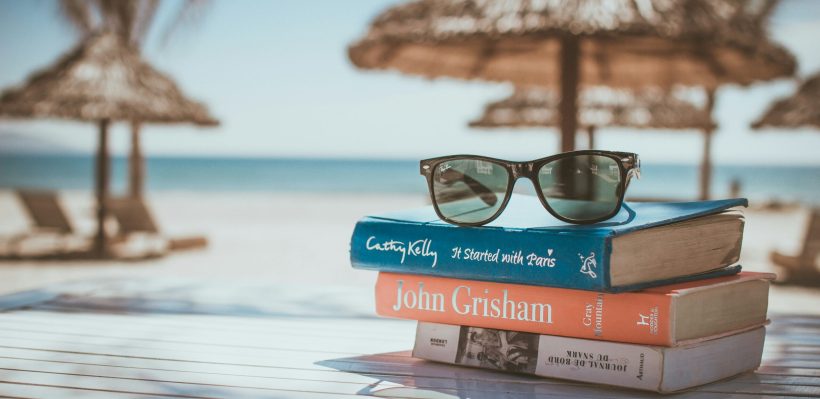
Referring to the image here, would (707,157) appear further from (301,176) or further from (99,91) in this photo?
(301,176)

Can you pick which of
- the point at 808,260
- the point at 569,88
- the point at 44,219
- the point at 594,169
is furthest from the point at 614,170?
the point at 44,219

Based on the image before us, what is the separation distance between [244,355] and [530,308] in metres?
0.57

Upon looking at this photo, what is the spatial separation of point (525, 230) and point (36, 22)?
2489 inches

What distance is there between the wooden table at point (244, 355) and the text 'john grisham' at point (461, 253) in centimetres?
21

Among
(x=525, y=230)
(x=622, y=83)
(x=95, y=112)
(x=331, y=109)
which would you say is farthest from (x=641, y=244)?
(x=331, y=109)

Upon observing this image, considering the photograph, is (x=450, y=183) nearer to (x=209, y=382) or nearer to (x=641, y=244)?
(x=641, y=244)

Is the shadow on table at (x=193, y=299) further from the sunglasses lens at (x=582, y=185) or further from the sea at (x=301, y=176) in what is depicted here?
the sea at (x=301, y=176)

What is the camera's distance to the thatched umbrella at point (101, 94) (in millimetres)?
8969

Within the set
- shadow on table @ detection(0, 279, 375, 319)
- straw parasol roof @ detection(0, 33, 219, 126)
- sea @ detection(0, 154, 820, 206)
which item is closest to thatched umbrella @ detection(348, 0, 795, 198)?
shadow on table @ detection(0, 279, 375, 319)

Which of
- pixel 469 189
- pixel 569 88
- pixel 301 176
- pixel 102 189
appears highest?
pixel 569 88

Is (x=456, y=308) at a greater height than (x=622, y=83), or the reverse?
(x=622, y=83)

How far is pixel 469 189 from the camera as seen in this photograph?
1479 mm

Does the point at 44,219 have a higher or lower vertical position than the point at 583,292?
lower

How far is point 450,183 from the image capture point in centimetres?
151
